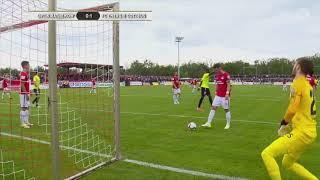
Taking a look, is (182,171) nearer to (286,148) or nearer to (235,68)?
(286,148)

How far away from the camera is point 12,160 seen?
950 centimetres

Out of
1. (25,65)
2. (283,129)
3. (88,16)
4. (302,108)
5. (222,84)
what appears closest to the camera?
(302,108)

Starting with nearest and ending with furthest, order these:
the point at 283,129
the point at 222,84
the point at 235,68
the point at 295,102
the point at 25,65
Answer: the point at 295,102
the point at 283,129
the point at 25,65
the point at 222,84
the point at 235,68

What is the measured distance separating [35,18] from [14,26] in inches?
46.4

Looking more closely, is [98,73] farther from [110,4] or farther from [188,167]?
[188,167]

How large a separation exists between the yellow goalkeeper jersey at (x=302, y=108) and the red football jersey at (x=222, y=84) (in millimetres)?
8508

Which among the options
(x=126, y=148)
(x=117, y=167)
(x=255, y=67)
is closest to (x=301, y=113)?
(x=117, y=167)

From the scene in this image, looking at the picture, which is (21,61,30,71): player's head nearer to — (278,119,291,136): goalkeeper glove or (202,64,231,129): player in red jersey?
(278,119,291,136): goalkeeper glove

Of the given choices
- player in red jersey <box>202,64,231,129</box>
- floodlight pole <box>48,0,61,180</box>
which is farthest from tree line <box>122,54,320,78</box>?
floodlight pole <box>48,0,61,180</box>

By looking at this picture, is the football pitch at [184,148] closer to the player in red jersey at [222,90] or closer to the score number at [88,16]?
the player in red jersey at [222,90]

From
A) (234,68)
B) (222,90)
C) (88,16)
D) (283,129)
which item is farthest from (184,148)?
(234,68)
